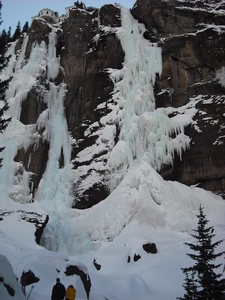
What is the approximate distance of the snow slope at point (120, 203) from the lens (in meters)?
21.0

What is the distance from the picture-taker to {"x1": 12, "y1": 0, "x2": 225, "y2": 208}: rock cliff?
110 ft

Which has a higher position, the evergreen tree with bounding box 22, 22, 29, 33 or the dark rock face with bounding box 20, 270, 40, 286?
the evergreen tree with bounding box 22, 22, 29, 33

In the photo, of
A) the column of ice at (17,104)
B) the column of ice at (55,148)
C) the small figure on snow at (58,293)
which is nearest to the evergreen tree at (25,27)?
the column of ice at (17,104)

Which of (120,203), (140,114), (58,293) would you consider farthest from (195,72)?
(58,293)

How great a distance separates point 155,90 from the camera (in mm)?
36438

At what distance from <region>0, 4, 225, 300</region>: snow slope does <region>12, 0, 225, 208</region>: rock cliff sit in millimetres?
800

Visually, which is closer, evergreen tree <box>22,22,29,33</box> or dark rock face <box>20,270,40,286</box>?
dark rock face <box>20,270,40,286</box>

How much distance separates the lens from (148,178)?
30.7 meters

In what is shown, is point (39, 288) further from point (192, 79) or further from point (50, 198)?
point (192, 79)

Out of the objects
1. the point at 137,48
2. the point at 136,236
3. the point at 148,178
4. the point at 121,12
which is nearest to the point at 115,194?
the point at 148,178

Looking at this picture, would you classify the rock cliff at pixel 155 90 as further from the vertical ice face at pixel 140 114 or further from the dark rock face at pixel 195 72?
the vertical ice face at pixel 140 114

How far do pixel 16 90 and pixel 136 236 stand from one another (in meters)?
20.7

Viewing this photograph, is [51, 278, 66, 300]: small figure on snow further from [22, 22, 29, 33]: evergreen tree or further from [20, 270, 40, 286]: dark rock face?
[22, 22, 29, 33]: evergreen tree

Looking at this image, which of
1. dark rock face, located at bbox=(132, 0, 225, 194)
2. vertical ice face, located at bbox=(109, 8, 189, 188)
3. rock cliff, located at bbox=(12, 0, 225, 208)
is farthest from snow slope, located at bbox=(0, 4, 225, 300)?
dark rock face, located at bbox=(132, 0, 225, 194)
